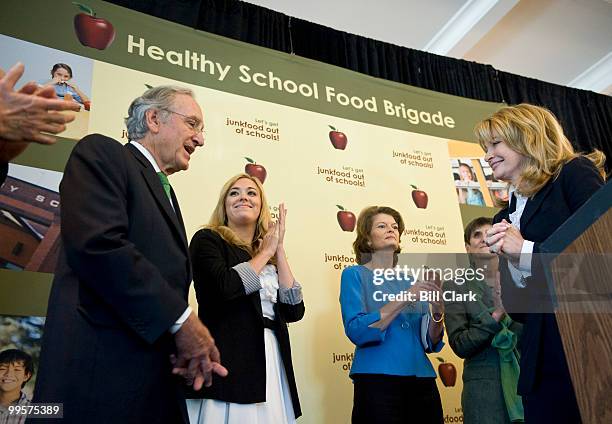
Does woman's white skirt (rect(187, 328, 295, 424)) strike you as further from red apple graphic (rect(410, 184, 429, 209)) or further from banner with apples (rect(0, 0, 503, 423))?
red apple graphic (rect(410, 184, 429, 209))

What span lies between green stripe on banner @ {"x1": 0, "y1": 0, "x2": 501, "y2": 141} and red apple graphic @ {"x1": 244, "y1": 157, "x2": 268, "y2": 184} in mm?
447

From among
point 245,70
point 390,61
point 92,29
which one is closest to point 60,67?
Answer: point 92,29

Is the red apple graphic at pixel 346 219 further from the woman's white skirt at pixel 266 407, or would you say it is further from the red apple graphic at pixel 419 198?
the woman's white skirt at pixel 266 407

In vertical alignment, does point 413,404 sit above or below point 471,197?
below

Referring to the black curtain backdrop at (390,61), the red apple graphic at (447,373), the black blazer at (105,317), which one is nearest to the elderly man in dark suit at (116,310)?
the black blazer at (105,317)

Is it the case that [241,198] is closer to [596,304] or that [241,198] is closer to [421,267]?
[421,267]

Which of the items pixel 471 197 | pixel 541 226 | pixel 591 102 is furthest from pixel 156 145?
pixel 591 102

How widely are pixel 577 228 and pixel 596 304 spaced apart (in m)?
0.13

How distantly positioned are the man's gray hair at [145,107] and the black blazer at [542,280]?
1.13 metres

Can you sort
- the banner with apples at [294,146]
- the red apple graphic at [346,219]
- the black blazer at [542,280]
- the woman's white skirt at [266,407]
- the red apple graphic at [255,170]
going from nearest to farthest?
the black blazer at [542,280] < the woman's white skirt at [266,407] < the banner with apples at [294,146] < the red apple graphic at [255,170] < the red apple graphic at [346,219]

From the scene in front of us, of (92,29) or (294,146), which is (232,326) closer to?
(294,146)

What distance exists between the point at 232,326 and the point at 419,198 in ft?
6.20

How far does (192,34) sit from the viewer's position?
337 centimetres

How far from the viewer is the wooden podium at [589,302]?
3.06 ft
